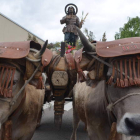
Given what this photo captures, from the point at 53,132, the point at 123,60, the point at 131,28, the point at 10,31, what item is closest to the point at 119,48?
the point at 123,60

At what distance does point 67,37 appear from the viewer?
26.0 ft

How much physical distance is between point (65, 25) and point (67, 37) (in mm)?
540

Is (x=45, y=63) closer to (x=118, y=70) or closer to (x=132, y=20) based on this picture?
(x=118, y=70)

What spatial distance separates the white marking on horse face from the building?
43.6ft

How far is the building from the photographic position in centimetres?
1541

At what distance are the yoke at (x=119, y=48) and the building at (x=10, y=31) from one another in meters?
12.6

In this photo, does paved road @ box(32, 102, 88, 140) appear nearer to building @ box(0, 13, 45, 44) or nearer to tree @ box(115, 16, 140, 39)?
building @ box(0, 13, 45, 44)

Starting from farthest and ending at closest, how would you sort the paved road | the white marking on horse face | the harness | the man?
the man → the paved road → the harness → the white marking on horse face

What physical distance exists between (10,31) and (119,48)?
1575 cm

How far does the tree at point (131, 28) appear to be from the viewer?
29.6m

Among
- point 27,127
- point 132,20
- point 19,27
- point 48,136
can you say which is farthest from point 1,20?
point 132,20

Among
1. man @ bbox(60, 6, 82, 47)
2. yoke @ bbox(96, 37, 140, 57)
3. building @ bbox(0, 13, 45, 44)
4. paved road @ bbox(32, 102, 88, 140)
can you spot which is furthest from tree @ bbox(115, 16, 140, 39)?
yoke @ bbox(96, 37, 140, 57)

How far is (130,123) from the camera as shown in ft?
6.05

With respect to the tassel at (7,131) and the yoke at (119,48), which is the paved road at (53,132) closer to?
the tassel at (7,131)
